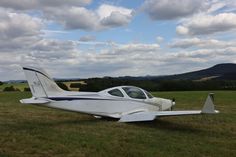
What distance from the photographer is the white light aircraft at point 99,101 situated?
42.1ft

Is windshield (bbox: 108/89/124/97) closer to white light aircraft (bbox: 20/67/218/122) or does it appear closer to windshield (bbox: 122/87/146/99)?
white light aircraft (bbox: 20/67/218/122)

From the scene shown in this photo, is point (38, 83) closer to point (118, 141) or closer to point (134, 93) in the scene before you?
point (134, 93)

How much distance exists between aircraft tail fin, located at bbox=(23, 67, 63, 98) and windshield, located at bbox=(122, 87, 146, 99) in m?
2.95

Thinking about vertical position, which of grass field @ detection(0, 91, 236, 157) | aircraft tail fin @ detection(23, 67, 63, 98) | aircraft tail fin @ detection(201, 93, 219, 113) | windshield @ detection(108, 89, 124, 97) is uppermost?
aircraft tail fin @ detection(23, 67, 63, 98)

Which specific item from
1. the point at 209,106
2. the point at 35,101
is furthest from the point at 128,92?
the point at 209,106

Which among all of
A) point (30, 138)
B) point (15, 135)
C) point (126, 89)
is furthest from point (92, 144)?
point (126, 89)

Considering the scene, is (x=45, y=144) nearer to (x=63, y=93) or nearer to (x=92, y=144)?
(x=92, y=144)

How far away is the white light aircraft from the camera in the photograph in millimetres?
12828

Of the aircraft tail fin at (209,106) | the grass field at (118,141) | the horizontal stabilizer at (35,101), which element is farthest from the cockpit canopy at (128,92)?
the aircraft tail fin at (209,106)

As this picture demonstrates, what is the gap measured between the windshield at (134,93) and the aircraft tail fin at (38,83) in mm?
2949

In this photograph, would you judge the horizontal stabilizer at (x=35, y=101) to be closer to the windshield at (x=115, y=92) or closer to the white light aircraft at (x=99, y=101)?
the white light aircraft at (x=99, y=101)

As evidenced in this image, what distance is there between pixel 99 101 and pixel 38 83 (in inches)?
93.8

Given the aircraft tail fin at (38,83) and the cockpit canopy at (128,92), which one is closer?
the aircraft tail fin at (38,83)

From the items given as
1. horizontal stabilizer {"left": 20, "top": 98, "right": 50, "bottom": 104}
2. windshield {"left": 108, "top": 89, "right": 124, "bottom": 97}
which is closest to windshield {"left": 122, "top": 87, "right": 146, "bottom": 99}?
windshield {"left": 108, "top": 89, "right": 124, "bottom": 97}
